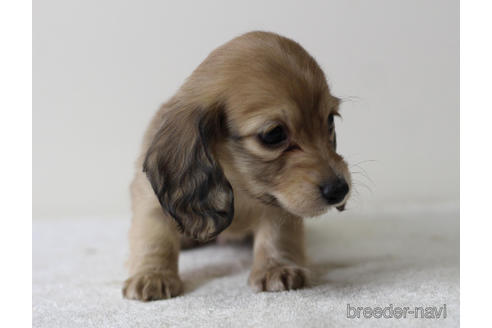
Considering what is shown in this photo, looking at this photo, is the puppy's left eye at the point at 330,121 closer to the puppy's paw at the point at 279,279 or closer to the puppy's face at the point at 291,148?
the puppy's face at the point at 291,148

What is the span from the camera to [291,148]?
6.60 ft

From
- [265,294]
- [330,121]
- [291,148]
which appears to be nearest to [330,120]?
[330,121]

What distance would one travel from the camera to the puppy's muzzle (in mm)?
1908

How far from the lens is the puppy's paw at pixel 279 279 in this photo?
221 centimetres

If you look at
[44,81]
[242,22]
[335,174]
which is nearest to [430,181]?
[242,22]

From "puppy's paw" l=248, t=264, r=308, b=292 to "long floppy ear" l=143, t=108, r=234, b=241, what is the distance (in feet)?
1.09

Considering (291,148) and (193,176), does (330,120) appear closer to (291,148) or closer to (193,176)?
(291,148)

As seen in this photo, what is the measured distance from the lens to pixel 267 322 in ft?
6.02

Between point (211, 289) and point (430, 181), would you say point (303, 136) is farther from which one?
point (430, 181)

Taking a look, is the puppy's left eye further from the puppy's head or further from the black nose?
the black nose

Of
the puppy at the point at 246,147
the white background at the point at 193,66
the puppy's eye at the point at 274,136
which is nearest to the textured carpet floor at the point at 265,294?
the puppy at the point at 246,147

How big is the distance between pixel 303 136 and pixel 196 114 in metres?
0.43

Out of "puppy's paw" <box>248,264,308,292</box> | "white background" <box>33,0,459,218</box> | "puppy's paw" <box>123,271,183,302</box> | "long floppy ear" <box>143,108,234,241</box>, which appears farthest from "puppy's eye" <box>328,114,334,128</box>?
"puppy's paw" <box>123,271,183,302</box>

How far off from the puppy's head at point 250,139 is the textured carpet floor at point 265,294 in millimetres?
339
